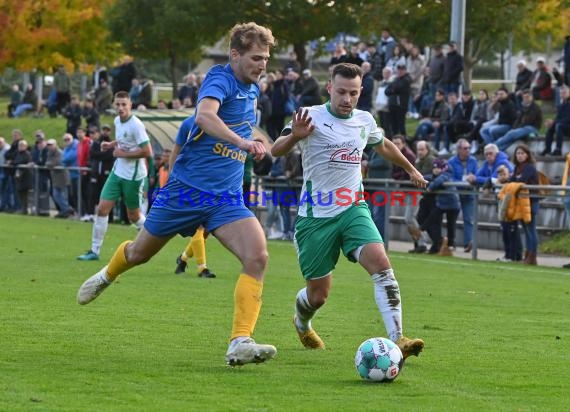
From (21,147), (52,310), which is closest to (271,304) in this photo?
(52,310)

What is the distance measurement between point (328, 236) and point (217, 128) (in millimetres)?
1351

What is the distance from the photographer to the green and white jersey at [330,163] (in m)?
9.27

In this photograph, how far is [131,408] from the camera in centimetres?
681

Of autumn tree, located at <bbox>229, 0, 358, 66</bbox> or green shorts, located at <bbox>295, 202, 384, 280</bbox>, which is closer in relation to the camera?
green shorts, located at <bbox>295, 202, 384, 280</bbox>

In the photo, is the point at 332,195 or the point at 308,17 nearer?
the point at 332,195

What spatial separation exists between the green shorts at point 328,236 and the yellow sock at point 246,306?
2.46 feet

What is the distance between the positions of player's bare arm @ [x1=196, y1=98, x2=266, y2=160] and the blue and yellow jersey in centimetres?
23

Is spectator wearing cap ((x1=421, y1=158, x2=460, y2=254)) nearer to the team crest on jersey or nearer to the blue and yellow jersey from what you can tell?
the team crest on jersey

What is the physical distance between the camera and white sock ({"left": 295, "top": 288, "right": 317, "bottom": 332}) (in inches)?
370

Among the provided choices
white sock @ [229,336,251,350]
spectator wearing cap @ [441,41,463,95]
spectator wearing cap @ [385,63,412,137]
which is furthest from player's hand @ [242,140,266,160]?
spectator wearing cap @ [441,41,463,95]

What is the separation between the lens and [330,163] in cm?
931

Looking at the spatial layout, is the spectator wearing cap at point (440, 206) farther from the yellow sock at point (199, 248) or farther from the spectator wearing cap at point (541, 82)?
A: the yellow sock at point (199, 248)

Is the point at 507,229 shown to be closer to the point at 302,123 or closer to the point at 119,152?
the point at 119,152

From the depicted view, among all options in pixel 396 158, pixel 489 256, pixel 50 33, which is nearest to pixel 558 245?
pixel 489 256
